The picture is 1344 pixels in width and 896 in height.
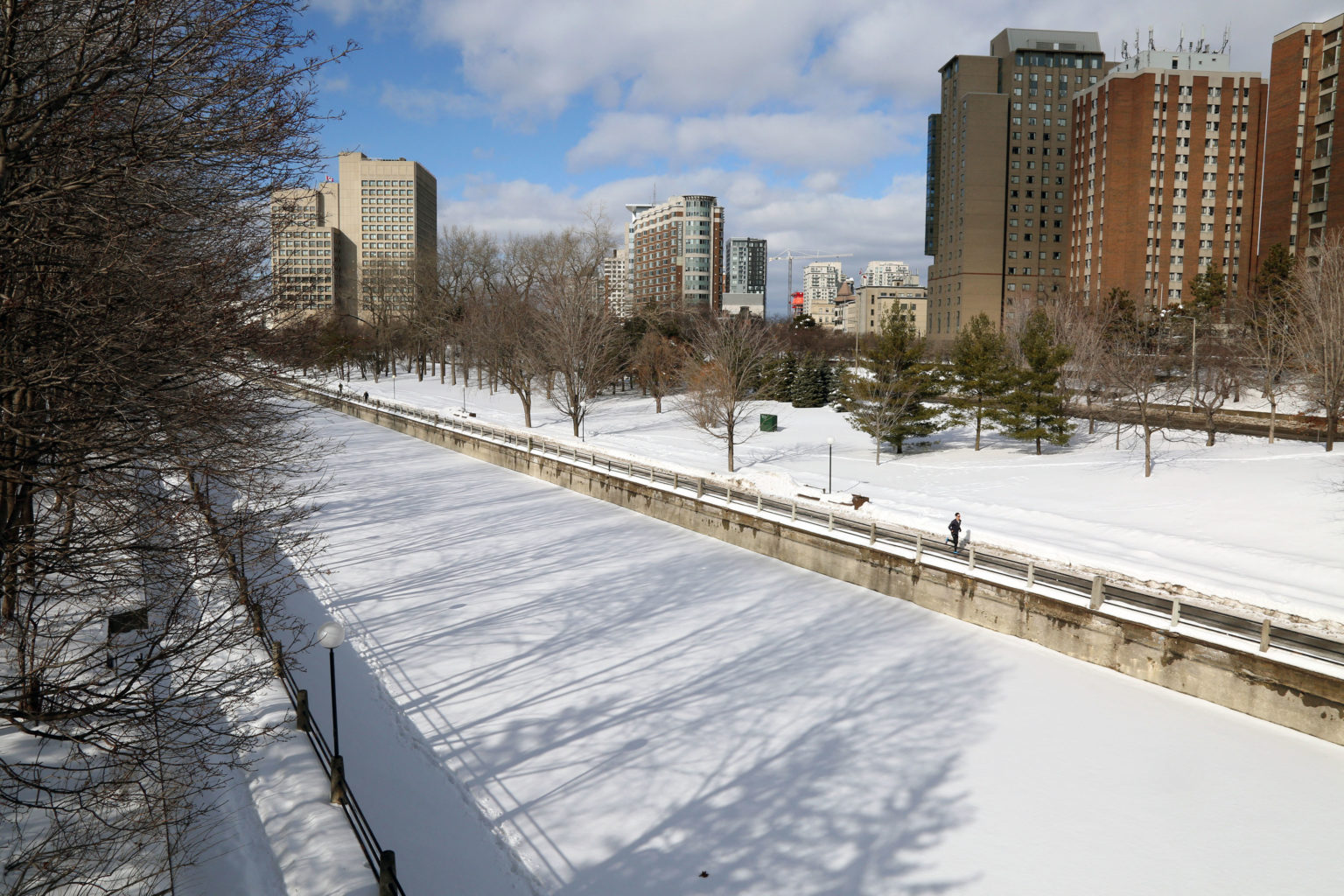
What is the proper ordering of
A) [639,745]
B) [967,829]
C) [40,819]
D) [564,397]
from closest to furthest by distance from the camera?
1. [40,819]
2. [967,829]
3. [639,745]
4. [564,397]

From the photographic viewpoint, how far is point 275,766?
37.0ft

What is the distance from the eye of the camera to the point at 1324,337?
32.0 meters

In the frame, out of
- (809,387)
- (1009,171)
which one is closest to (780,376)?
(809,387)

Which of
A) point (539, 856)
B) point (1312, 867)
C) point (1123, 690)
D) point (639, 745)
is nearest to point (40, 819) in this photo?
point (539, 856)

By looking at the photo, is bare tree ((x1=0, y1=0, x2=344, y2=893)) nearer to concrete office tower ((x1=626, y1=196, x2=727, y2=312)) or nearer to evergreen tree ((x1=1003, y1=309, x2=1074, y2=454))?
evergreen tree ((x1=1003, y1=309, x2=1074, y2=454))

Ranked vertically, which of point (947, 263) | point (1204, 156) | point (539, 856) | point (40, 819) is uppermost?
point (1204, 156)

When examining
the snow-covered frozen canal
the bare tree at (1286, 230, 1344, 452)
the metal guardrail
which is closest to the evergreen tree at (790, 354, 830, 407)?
the metal guardrail

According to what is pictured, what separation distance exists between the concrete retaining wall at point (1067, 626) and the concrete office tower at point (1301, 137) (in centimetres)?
6851

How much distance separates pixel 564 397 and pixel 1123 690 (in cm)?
5100

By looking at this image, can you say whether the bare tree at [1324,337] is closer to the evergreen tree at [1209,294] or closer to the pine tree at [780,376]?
the evergreen tree at [1209,294]

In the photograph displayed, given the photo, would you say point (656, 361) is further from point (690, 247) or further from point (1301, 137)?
point (690, 247)

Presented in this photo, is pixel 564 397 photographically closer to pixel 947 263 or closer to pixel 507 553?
pixel 507 553

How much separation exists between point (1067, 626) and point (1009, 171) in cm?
11567

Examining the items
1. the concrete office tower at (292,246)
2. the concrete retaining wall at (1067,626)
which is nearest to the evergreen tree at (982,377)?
the concrete retaining wall at (1067,626)
